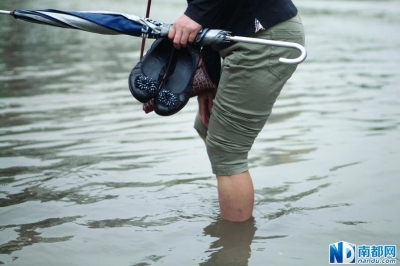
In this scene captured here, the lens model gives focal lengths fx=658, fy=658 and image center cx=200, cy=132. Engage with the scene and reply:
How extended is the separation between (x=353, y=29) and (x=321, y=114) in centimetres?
837

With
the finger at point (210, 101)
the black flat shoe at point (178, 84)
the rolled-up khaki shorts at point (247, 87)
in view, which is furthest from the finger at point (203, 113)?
the black flat shoe at point (178, 84)

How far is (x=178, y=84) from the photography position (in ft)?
11.8

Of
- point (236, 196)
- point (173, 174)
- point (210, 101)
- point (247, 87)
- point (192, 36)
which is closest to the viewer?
point (192, 36)

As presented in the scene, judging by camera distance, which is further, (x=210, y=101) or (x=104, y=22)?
(x=210, y=101)

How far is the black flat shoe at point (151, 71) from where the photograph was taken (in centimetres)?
351

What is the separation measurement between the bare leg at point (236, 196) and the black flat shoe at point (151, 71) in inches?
27.4

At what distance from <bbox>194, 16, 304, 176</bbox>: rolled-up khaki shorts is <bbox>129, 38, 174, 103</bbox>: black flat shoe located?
0.32 metres

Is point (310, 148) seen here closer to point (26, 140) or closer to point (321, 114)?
point (321, 114)

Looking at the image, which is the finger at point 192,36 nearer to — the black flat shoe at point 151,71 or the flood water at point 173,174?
the black flat shoe at point 151,71

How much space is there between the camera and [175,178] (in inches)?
200

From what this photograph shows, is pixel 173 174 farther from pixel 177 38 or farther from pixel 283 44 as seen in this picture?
pixel 283 44

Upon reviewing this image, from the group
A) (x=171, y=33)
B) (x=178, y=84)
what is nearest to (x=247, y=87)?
(x=178, y=84)

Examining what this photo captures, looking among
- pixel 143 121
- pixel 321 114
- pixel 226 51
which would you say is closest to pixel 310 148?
pixel 321 114

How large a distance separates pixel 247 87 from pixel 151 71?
0.53 metres
